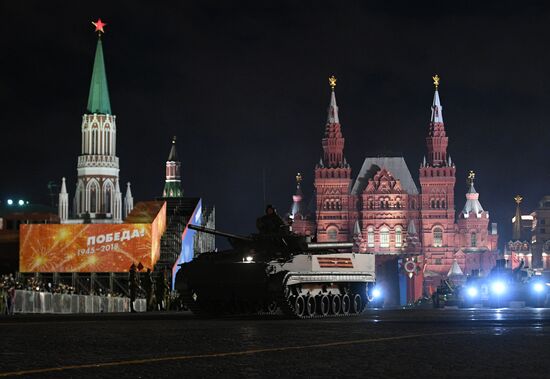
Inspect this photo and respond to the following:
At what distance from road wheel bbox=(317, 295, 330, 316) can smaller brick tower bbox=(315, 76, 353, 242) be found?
12459 cm

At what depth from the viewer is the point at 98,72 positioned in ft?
416

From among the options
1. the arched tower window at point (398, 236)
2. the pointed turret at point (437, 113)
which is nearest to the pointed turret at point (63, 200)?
the arched tower window at point (398, 236)

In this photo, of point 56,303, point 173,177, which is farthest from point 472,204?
point 56,303

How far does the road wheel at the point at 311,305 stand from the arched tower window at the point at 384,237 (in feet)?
417

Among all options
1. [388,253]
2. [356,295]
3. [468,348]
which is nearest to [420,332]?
[468,348]

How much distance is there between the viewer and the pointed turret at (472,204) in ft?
520

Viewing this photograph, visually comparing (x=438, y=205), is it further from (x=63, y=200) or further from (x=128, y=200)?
(x=63, y=200)

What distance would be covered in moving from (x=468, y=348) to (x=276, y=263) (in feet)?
41.1

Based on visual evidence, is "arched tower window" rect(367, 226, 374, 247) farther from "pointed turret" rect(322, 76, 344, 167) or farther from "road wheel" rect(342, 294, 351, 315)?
"road wheel" rect(342, 294, 351, 315)

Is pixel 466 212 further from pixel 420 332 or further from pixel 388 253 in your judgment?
pixel 420 332

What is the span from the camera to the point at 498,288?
43938 mm

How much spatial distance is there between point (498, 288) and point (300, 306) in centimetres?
2045

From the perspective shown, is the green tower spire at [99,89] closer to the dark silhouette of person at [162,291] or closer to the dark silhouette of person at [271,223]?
the dark silhouette of person at [162,291]

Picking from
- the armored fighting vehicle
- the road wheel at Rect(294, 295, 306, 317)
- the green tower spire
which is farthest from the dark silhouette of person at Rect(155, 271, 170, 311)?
the green tower spire
